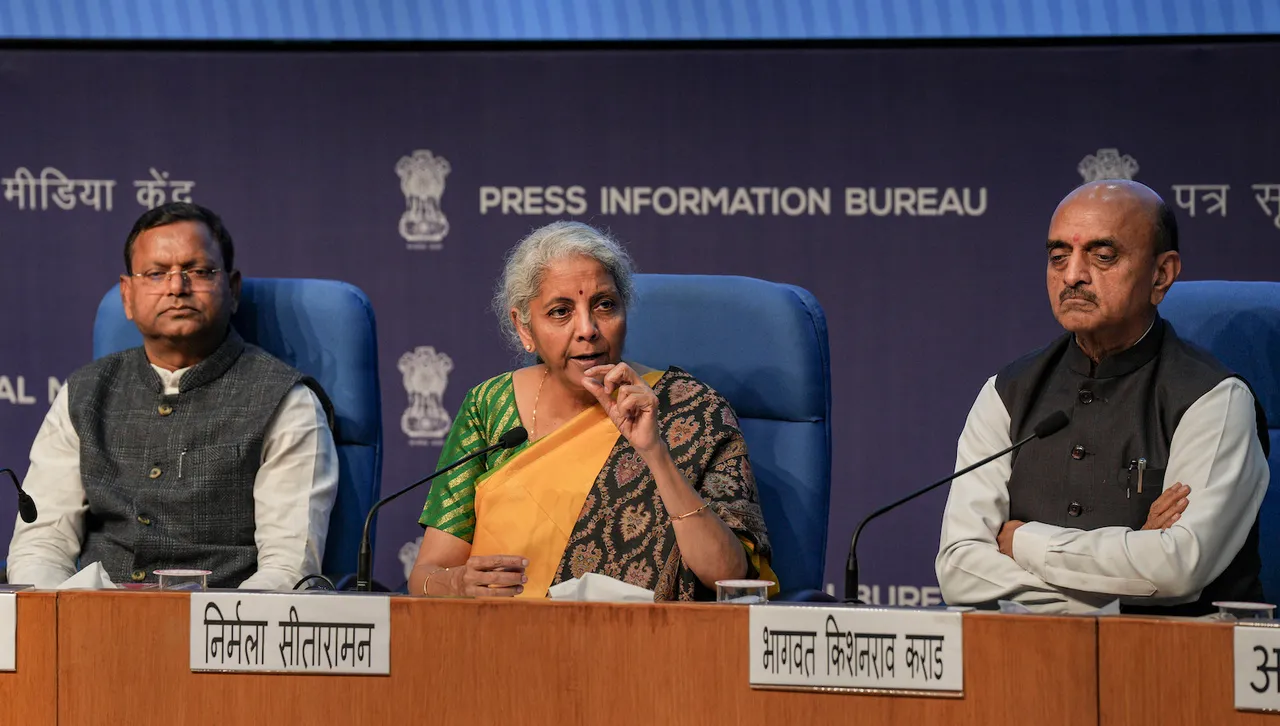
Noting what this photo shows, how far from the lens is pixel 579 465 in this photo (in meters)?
2.24

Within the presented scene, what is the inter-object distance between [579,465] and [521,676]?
30.2 inches

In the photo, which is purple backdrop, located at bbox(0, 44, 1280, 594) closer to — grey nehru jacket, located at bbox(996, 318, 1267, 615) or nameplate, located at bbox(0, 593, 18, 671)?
grey nehru jacket, located at bbox(996, 318, 1267, 615)

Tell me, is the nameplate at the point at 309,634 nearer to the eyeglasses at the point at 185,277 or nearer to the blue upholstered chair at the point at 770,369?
the blue upholstered chair at the point at 770,369

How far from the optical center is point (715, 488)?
2156 mm

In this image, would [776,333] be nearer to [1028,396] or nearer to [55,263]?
[1028,396]

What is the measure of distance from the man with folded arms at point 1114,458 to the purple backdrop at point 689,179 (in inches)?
40.4

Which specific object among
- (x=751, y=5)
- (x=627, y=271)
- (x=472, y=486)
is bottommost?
(x=472, y=486)

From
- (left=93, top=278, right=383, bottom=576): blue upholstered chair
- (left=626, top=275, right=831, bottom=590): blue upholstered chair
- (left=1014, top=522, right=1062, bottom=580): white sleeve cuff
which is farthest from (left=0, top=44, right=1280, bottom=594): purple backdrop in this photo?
(left=1014, top=522, right=1062, bottom=580): white sleeve cuff

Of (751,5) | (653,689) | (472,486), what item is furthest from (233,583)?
(751,5)

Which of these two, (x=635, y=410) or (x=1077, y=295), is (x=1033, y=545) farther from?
(x=635, y=410)

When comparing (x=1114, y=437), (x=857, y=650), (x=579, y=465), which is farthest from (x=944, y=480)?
(x=579, y=465)

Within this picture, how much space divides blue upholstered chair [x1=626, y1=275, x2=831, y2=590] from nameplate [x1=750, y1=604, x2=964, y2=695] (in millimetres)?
905

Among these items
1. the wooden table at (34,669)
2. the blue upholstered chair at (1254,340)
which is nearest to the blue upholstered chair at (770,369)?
the blue upholstered chair at (1254,340)

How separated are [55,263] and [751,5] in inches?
68.5
